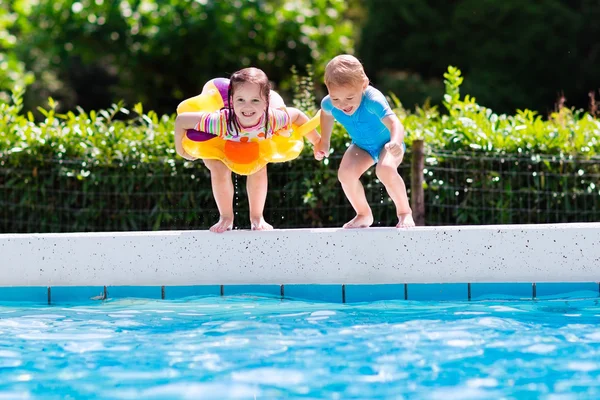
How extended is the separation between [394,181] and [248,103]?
1045mm

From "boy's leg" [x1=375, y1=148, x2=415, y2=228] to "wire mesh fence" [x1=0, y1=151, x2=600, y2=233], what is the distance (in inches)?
56.8

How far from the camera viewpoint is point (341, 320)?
453 centimetres

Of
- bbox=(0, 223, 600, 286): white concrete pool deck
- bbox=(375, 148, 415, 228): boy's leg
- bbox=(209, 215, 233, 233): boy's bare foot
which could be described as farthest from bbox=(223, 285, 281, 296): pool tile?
bbox=(375, 148, 415, 228): boy's leg

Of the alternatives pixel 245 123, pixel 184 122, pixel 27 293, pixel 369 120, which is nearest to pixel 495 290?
pixel 369 120

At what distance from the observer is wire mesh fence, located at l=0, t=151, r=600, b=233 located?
6848 millimetres

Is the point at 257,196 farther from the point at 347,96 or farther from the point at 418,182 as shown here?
the point at 418,182

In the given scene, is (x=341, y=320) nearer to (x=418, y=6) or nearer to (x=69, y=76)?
(x=418, y=6)

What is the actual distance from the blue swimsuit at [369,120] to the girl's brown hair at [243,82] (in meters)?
0.40

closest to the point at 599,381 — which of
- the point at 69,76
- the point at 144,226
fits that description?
the point at 144,226

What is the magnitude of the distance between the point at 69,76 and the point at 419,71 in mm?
8678

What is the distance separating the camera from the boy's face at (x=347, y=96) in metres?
5.05

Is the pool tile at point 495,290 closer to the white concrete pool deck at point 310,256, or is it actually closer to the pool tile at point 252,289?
the white concrete pool deck at point 310,256

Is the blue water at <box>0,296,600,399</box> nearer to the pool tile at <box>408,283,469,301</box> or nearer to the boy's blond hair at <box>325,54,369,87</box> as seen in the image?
the pool tile at <box>408,283,469,301</box>

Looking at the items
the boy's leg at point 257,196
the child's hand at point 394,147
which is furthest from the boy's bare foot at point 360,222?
the child's hand at point 394,147
